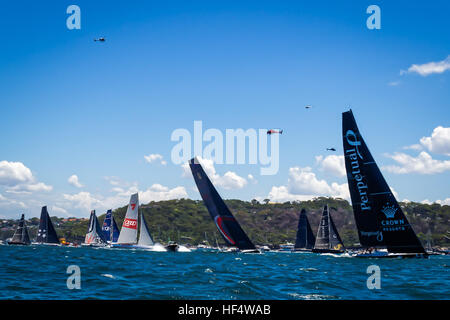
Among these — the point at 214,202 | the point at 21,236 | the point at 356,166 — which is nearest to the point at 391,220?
the point at 356,166

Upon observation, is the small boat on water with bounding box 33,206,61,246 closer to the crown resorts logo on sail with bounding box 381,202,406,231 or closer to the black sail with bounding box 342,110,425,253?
the black sail with bounding box 342,110,425,253

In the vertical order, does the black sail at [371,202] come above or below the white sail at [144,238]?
above

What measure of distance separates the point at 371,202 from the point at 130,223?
56640mm

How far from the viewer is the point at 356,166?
5341cm

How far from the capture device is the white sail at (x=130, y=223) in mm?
92938

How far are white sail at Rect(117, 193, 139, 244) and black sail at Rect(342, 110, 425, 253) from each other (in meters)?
51.9

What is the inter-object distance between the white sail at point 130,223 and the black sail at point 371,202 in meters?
51.9

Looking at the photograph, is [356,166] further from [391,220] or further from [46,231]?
[46,231]

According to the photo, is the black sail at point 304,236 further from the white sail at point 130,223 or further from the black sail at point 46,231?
the black sail at point 46,231

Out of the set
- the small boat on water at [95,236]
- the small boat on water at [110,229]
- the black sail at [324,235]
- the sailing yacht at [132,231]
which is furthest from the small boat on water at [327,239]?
the small boat on water at [95,236]
